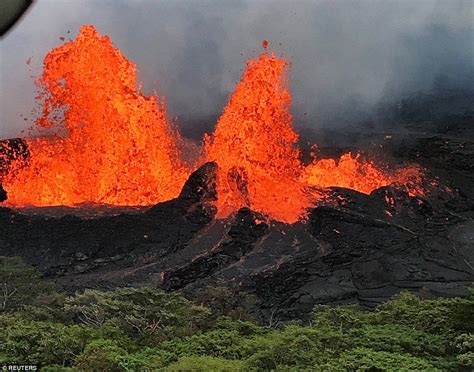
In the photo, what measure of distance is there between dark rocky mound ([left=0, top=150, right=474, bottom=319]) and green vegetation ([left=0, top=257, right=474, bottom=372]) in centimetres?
1128

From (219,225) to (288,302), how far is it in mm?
9709

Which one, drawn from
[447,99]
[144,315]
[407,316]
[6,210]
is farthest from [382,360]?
[447,99]

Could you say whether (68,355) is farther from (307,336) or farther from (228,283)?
(228,283)

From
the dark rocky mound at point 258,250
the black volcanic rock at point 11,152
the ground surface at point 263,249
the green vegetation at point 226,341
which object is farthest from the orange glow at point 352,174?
the green vegetation at point 226,341

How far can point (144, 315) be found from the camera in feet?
54.6

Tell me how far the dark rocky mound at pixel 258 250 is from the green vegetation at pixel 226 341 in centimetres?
1128

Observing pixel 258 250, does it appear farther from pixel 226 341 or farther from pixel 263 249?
pixel 226 341

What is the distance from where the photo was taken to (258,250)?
34.4m

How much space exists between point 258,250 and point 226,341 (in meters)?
19.5

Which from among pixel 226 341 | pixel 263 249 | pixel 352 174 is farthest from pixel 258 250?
pixel 352 174

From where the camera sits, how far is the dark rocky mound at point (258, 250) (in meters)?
30.5

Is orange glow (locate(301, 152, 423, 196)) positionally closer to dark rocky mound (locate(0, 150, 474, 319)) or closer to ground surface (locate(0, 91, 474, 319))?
ground surface (locate(0, 91, 474, 319))

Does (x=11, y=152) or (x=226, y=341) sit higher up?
(x=11, y=152)

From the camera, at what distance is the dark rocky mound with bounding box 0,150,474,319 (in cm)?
3048
